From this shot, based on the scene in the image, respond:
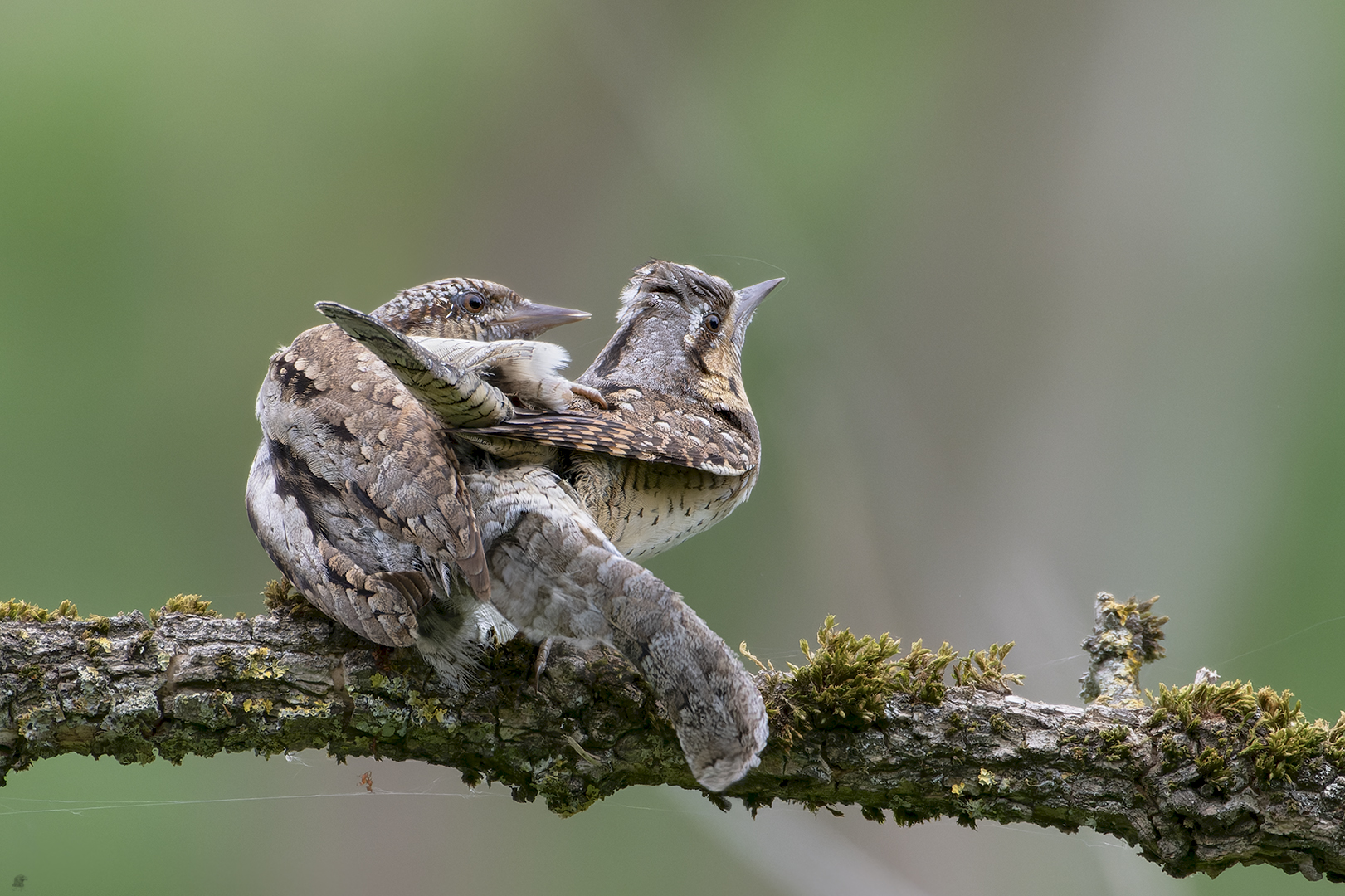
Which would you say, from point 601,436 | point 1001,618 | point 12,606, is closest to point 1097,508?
point 1001,618

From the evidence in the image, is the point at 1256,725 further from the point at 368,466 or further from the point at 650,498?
the point at 368,466

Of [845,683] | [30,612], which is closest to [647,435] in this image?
[845,683]

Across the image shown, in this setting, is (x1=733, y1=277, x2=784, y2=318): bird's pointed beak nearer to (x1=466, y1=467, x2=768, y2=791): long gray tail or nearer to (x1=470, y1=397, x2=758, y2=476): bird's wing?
(x1=470, y1=397, x2=758, y2=476): bird's wing

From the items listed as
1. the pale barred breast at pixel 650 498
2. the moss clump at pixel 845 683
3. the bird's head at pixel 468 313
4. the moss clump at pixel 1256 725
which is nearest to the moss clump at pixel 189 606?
the pale barred breast at pixel 650 498

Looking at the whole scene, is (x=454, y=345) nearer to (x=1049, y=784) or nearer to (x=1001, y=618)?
(x=1049, y=784)

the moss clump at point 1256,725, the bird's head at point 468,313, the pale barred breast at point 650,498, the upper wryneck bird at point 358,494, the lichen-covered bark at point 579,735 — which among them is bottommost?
the lichen-covered bark at point 579,735

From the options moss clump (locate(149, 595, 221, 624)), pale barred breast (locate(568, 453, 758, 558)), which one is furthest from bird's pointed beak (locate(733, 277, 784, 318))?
moss clump (locate(149, 595, 221, 624))

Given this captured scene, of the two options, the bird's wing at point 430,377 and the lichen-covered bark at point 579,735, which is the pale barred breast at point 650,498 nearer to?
the bird's wing at point 430,377
